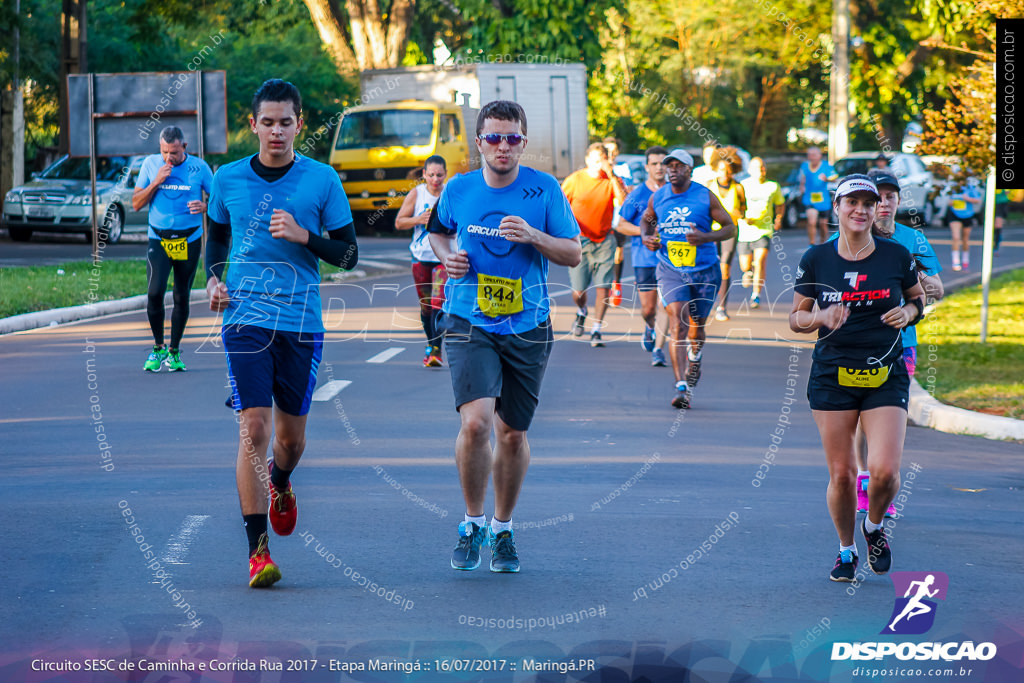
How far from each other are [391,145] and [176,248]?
20836 mm

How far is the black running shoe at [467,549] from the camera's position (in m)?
6.34

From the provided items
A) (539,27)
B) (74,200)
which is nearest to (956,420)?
(74,200)

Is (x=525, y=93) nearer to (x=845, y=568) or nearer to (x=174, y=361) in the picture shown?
(x=174, y=361)

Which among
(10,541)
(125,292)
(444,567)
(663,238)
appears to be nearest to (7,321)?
(125,292)

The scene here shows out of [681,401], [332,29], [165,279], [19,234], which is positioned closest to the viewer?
[681,401]

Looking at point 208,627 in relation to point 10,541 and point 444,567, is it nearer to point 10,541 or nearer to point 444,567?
point 444,567

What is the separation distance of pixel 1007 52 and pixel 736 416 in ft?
10.5

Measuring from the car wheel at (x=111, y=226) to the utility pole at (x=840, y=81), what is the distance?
1585 cm

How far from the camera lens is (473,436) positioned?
20.6ft

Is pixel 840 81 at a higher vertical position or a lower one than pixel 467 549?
higher

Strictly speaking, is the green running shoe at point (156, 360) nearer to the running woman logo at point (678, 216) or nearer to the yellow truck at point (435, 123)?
the running woman logo at point (678, 216)

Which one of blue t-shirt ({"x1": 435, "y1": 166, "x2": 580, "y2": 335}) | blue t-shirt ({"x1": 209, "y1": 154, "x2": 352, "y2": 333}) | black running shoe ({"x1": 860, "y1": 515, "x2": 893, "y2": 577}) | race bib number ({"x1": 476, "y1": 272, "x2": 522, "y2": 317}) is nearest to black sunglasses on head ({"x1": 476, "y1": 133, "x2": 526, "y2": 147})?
blue t-shirt ({"x1": 435, "y1": 166, "x2": 580, "y2": 335})

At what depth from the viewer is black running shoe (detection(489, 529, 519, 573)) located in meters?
6.33

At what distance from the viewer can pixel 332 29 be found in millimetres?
41312
